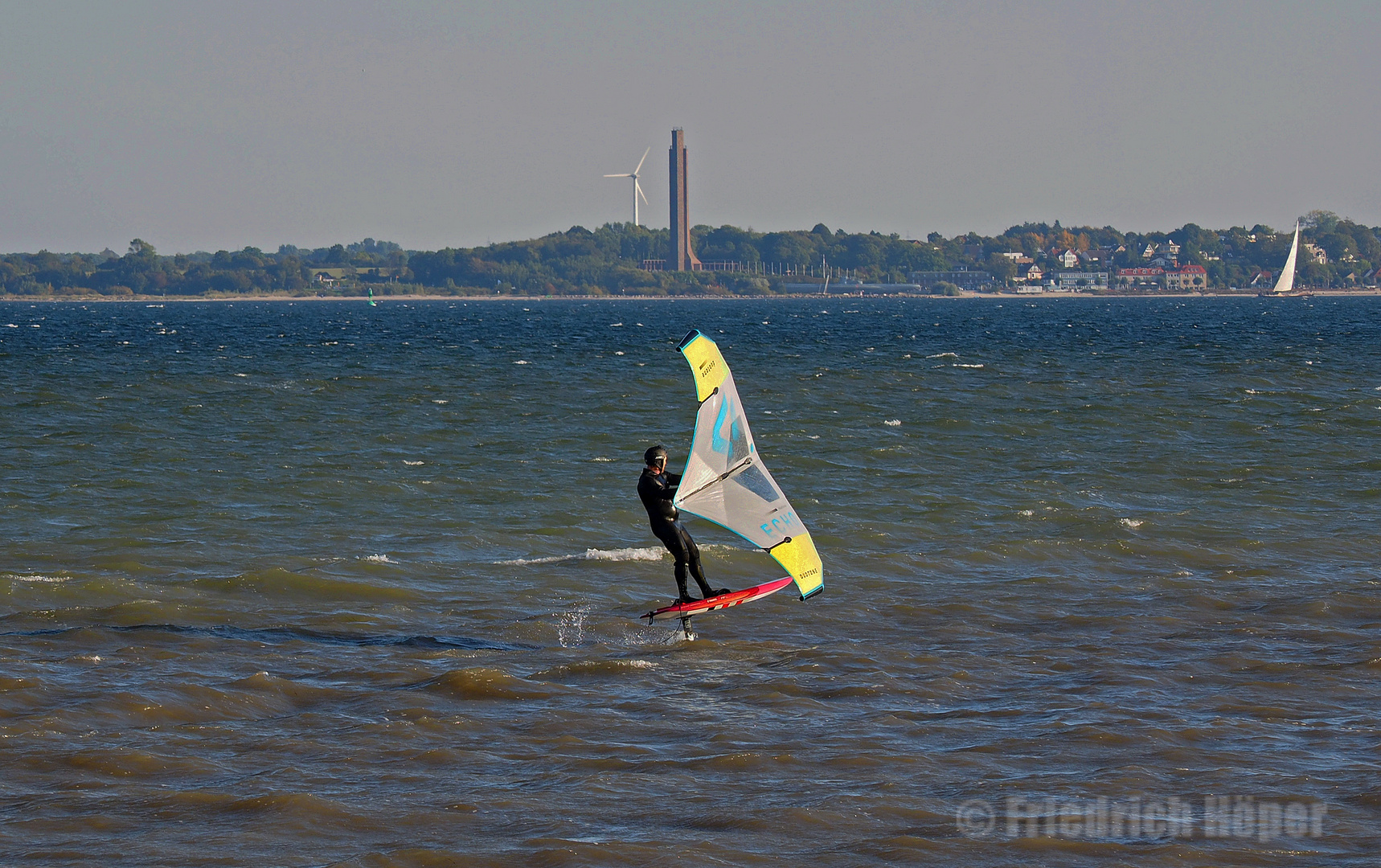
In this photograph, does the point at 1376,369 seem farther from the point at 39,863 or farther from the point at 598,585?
the point at 39,863

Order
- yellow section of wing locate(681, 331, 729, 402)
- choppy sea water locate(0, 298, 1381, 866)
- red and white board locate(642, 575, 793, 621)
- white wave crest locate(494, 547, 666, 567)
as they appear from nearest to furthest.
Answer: choppy sea water locate(0, 298, 1381, 866) < yellow section of wing locate(681, 331, 729, 402) < red and white board locate(642, 575, 793, 621) < white wave crest locate(494, 547, 666, 567)

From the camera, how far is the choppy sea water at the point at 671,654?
8.44 m

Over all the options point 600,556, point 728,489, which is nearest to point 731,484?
Answer: point 728,489

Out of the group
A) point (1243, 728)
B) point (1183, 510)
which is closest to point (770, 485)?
point (1243, 728)

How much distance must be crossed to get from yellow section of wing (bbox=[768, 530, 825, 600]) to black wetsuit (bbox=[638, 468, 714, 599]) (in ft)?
2.75

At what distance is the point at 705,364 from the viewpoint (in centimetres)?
1244

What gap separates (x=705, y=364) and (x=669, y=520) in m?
1.55

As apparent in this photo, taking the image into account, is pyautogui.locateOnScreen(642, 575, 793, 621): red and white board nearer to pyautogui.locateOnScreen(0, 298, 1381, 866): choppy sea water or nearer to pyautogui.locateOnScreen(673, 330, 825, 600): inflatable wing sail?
pyautogui.locateOnScreen(0, 298, 1381, 866): choppy sea water

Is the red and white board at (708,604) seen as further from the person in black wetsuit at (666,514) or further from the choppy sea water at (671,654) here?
the choppy sea water at (671,654)

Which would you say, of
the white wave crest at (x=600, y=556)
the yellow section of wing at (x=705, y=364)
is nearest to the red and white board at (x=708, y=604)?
the yellow section of wing at (x=705, y=364)

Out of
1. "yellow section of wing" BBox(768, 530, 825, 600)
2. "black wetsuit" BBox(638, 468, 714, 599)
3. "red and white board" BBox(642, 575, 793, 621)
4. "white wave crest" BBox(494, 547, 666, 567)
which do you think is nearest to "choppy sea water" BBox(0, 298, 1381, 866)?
"white wave crest" BBox(494, 547, 666, 567)

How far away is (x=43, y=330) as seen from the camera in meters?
95.6

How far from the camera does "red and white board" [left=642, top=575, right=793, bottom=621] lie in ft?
43.1

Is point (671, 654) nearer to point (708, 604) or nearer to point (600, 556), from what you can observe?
point (708, 604)
